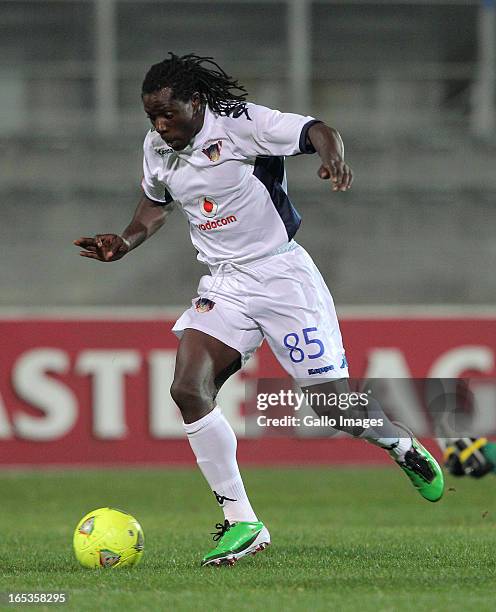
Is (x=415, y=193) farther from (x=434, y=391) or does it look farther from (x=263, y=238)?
(x=263, y=238)

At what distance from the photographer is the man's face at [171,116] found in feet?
18.5

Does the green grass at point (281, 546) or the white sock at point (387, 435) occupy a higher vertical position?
the white sock at point (387, 435)

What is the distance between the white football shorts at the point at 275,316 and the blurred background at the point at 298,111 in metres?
9.63

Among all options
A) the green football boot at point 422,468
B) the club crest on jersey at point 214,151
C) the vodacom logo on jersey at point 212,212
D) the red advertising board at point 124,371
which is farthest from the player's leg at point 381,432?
the red advertising board at point 124,371

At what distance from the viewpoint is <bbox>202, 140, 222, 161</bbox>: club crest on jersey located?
5.78 metres

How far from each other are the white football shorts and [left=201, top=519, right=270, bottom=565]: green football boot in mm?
690

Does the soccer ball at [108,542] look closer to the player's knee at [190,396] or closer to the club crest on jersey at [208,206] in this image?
the player's knee at [190,396]

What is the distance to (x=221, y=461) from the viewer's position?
5.77 m

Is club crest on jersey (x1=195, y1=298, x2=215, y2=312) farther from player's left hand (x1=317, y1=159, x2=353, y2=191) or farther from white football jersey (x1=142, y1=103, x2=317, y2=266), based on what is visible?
player's left hand (x1=317, y1=159, x2=353, y2=191)

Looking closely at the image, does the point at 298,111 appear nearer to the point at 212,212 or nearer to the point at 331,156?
the point at 212,212

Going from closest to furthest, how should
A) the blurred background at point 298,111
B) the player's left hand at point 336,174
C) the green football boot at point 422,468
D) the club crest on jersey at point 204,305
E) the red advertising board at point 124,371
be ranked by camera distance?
the player's left hand at point 336,174, the club crest on jersey at point 204,305, the green football boot at point 422,468, the red advertising board at point 124,371, the blurred background at point 298,111

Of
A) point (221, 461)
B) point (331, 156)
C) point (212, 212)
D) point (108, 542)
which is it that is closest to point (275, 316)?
point (212, 212)

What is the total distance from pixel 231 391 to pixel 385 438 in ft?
22.0

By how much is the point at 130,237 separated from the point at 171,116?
0.70 metres
